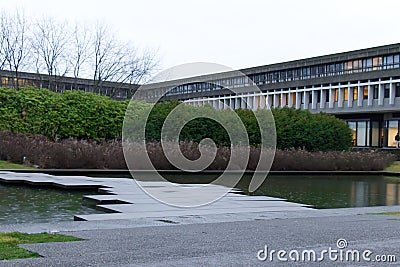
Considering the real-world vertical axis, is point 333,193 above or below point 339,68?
below

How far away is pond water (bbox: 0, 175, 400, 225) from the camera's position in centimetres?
1286

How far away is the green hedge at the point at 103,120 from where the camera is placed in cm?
3045

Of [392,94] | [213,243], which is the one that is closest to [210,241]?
[213,243]

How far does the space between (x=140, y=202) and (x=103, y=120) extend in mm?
18995

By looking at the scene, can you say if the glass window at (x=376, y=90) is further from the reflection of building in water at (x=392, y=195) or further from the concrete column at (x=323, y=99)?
the reflection of building in water at (x=392, y=195)

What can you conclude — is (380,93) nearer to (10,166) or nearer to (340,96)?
(340,96)

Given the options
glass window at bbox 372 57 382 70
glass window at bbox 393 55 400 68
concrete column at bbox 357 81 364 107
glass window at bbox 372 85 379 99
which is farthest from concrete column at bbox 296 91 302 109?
glass window at bbox 393 55 400 68

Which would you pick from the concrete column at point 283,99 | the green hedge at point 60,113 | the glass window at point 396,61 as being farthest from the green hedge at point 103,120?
the concrete column at point 283,99

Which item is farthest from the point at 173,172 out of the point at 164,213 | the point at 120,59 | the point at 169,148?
the point at 120,59

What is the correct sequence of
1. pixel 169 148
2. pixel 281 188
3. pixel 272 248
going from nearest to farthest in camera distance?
pixel 272 248 → pixel 281 188 → pixel 169 148

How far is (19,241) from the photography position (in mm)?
8133

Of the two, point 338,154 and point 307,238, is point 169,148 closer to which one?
point 338,154

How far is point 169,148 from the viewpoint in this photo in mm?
29578

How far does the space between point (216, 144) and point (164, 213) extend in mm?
20683
